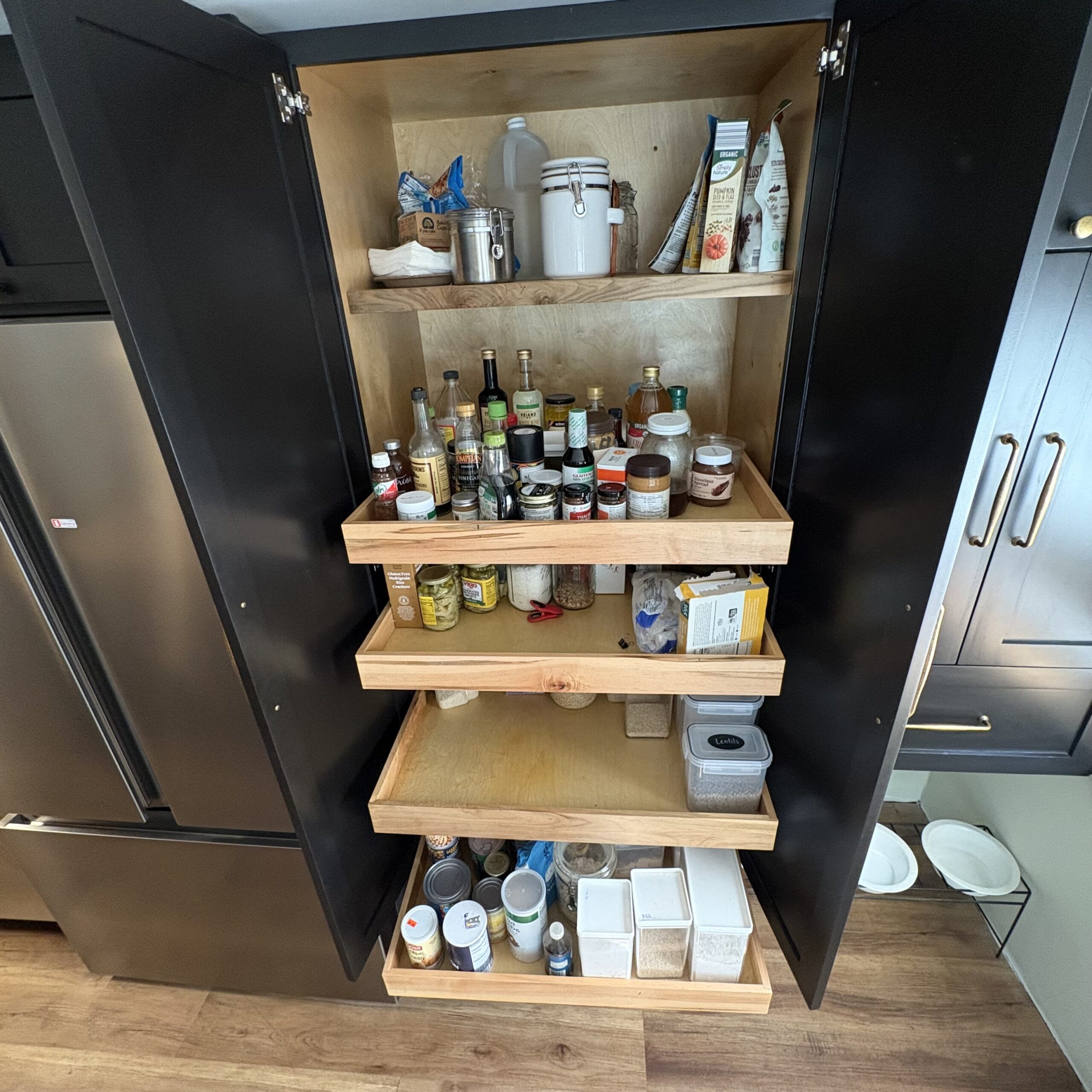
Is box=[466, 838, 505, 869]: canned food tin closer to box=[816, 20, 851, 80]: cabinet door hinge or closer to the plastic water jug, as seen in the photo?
the plastic water jug

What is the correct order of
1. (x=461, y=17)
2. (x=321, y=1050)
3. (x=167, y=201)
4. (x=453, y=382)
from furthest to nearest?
(x=321, y=1050) < (x=453, y=382) < (x=461, y=17) < (x=167, y=201)

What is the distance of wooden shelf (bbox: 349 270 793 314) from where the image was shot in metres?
0.89

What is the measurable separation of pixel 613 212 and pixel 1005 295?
0.60 metres

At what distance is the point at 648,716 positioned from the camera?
1.32 m

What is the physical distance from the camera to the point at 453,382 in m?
1.07

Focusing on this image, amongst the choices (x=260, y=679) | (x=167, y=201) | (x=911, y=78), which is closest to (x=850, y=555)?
(x=911, y=78)

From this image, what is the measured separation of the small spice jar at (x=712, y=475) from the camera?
968 millimetres

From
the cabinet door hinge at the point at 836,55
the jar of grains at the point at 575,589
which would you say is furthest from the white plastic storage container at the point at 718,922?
the cabinet door hinge at the point at 836,55

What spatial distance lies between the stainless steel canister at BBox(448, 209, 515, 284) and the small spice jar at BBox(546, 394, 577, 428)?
239 mm

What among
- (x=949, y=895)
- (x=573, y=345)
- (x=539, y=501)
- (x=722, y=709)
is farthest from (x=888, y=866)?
(x=573, y=345)

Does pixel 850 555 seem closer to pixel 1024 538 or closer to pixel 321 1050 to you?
pixel 1024 538

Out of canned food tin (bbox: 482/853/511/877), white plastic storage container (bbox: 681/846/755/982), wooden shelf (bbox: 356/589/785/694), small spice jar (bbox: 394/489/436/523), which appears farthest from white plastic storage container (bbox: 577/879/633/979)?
small spice jar (bbox: 394/489/436/523)

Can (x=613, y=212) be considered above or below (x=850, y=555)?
above

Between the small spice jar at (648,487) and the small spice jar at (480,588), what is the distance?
13.5 inches
